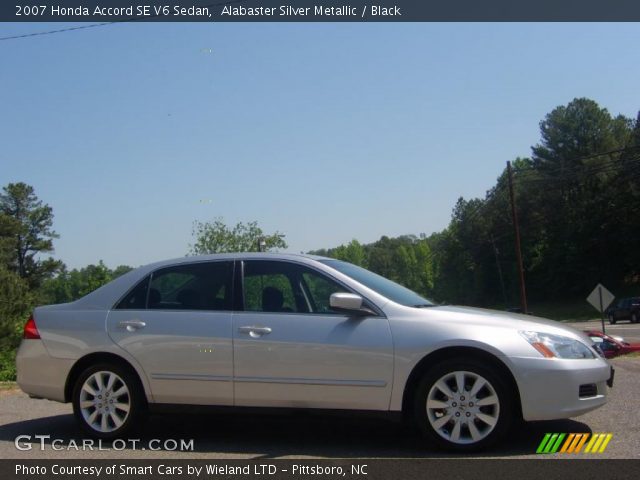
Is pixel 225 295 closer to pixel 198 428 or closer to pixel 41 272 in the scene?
pixel 198 428

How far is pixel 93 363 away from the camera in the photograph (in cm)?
623

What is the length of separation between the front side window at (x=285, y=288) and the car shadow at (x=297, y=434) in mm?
843

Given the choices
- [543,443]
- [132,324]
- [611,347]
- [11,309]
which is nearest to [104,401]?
[132,324]

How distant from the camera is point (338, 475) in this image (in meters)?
4.83

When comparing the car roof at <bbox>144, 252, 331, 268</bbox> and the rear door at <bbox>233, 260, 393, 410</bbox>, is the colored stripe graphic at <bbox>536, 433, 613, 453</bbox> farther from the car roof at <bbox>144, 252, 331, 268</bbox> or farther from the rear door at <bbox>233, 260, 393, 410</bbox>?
the car roof at <bbox>144, 252, 331, 268</bbox>

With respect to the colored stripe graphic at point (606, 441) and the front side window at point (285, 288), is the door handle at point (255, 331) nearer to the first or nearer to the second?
the front side window at point (285, 288)

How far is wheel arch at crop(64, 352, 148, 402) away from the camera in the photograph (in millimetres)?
6094

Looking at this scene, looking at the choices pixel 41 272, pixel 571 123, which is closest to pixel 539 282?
pixel 571 123

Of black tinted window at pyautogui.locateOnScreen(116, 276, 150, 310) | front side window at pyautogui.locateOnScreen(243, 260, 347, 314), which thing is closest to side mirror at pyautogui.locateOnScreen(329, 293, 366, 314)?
front side window at pyautogui.locateOnScreen(243, 260, 347, 314)

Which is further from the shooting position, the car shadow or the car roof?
the car roof

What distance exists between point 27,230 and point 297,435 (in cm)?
8070

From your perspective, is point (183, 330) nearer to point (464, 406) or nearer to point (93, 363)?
point (93, 363)

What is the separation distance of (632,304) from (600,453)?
42466mm

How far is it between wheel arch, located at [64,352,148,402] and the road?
424 millimetres
